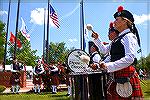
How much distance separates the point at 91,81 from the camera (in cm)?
304

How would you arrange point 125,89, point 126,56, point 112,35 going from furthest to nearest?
point 112,35
point 125,89
point 126,56

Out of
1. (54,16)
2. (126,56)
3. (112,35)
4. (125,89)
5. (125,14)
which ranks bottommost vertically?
(125,89)

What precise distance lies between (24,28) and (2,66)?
11.7 feet

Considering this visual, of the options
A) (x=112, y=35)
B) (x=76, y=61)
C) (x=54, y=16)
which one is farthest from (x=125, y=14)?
(x=54, y=16)

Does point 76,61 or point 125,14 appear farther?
point 76,61

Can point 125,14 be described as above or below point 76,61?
above

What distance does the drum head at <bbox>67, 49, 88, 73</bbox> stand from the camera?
328 cm

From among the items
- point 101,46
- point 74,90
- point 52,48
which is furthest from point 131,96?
point 52,48

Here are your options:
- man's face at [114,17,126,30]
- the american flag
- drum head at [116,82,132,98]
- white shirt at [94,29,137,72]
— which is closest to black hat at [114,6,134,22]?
man's face at [114,17,126,30]

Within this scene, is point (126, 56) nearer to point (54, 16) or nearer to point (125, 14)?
point (125, 14)

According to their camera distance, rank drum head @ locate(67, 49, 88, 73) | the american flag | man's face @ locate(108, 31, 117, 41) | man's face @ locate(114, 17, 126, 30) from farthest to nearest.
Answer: the american flag
man's face @ locate(108, 31, 117, 41)
drum head @ locate(67, 49, 88, 73)
man's face @ locate(114, 17, 126, 30)

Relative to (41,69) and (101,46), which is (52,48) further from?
(101,46)

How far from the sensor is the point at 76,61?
343cm

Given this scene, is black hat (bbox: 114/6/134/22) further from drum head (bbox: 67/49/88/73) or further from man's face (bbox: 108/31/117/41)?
drum head (bbox: 67/49/88/73)
